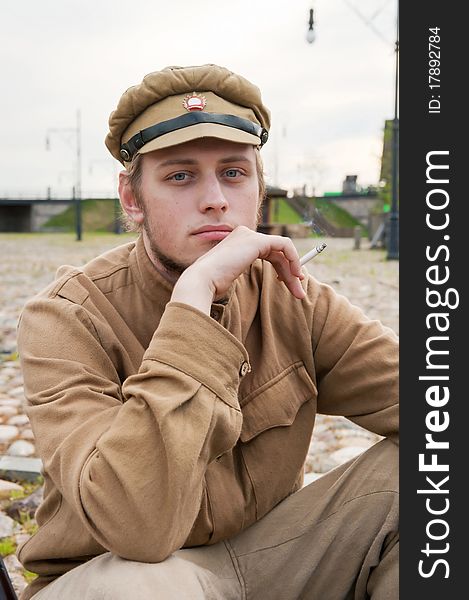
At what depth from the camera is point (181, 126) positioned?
229 centimetres

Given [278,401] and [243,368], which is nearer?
[243,368]

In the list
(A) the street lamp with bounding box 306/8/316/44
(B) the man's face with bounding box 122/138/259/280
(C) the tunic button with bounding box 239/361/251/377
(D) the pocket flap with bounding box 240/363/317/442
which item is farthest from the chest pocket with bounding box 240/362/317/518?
(A) the street lamp with bounding box 306/8/316/44

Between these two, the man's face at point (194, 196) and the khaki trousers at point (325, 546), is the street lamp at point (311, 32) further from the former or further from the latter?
the khaki trousers at point (325, 546)

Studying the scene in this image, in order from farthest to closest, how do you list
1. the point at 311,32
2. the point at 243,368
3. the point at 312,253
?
1. the point at 311,32
2. the point at 312,253
3. the point at 243,368

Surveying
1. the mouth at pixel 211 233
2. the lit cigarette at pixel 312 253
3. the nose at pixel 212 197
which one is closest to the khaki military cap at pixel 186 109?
the nose at pixel 212 197

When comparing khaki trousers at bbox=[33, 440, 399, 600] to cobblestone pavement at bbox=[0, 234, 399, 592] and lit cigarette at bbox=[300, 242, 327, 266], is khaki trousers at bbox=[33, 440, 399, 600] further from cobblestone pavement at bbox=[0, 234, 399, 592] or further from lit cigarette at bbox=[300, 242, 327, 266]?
cobblestone pavement at bbox=[0, 234, 399, 592]

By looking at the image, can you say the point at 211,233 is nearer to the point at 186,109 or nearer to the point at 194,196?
the point at 194,196

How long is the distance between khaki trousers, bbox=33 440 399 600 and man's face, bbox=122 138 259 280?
846 millimetres

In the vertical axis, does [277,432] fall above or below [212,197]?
below

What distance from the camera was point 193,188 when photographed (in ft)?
7.55

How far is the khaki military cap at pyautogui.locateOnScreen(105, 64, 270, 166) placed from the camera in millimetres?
2293

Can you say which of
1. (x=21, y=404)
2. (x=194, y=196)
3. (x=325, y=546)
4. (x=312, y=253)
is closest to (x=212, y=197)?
(x=194, y=196)

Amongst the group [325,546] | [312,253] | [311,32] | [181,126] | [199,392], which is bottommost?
[325,546]

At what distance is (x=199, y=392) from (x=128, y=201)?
0.83 meters
